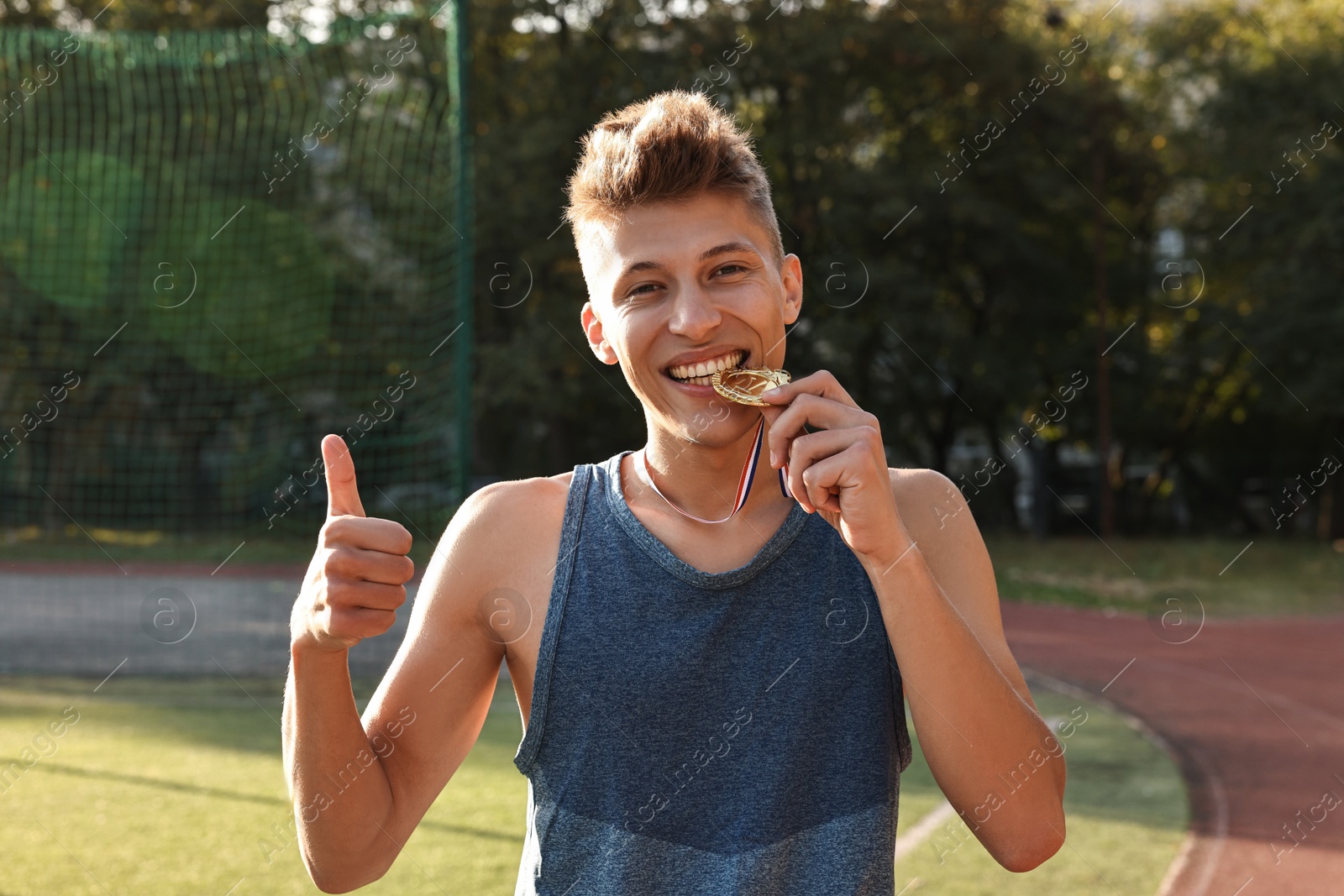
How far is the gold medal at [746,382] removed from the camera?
5.99 feet

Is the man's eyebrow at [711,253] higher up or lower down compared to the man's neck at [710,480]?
higher up

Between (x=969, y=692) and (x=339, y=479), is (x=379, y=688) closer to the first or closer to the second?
(x=339, y=479)

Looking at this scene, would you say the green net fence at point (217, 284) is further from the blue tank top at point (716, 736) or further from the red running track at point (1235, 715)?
the blue tank top at point (716, 736)

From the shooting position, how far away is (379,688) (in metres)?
1.90

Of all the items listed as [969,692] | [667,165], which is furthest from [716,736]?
[667,165]

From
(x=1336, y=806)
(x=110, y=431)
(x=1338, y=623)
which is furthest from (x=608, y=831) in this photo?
(x=110, y=431)

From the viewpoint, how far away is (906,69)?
19812 millimetres

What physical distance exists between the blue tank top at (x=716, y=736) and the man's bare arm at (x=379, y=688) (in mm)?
169

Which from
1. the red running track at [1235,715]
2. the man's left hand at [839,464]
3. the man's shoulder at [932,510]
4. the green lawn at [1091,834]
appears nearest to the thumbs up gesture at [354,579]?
the man's left hand at [839,464]

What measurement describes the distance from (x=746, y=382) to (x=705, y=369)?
0.08 meters

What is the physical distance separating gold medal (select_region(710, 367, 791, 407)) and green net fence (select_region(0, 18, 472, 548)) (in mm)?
10193

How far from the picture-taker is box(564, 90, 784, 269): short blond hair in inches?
77.4

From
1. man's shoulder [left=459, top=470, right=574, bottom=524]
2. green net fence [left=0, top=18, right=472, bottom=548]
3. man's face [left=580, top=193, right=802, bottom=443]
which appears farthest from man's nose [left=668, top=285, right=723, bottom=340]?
green net fence [left=0, top=18, right=472, bottom=548]

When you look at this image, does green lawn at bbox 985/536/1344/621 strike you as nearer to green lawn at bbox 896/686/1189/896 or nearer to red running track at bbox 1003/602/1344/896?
red running track at bbox 1003/602/1344/896
